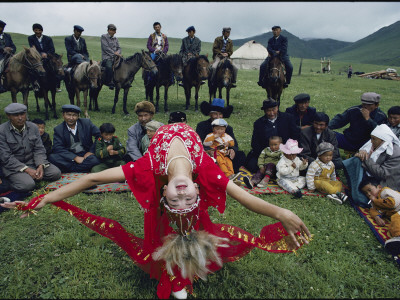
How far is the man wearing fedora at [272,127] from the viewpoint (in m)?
6.33

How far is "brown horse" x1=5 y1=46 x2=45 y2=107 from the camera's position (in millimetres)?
9242

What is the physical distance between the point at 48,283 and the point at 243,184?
3.89 m

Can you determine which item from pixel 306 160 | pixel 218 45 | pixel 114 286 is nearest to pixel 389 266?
pixel 306 160

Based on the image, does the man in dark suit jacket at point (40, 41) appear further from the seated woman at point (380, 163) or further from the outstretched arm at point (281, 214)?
the seated woman at point (380, 163)

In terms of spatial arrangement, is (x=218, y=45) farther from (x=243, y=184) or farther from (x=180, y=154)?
(x=180, y=154)

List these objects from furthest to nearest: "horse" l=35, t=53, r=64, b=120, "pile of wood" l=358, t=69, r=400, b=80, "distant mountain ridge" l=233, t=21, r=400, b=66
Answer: "distant mountain ridge" l=233, t=21, r=400, b=66 → "pile of wood" l=358, t=69, r=400, b=80 → "horse" l=35, t=53, r=64, b=120

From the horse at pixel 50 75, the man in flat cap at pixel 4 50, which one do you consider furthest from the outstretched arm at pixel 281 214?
the man in flat cap at pixel 4 50

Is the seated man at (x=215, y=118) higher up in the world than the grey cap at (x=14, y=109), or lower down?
lower down

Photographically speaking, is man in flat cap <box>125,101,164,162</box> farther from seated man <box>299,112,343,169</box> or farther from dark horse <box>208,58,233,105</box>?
dark horse <box>208,58,233,105</box>

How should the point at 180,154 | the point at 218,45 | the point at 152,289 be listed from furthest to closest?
the point at 218,45 < the point at 152,289 < the point at 180,154

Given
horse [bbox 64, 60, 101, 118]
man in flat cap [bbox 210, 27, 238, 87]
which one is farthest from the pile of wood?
horse [bbox 64, 60, 101, 118]

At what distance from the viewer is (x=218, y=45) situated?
11922mm

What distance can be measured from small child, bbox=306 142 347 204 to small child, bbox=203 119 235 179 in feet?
5.40

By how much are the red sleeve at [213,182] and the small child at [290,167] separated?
3.07 m
